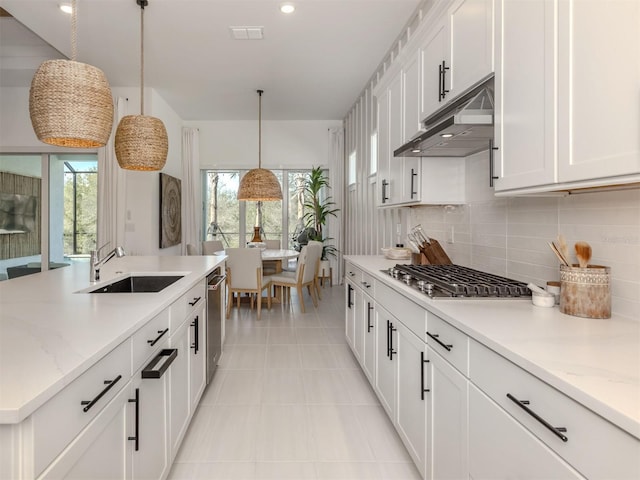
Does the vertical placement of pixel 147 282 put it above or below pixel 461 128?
below

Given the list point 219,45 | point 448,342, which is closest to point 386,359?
point 448,342

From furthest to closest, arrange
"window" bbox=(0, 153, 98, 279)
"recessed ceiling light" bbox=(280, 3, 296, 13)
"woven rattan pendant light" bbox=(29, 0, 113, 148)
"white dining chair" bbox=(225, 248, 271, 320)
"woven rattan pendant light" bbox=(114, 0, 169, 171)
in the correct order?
"window" bbox=(0, 153, 98, 279)
"white dining chair" bbox=(225, 248, 271, 320)
"recessed ceiling light" bbox=(280, 3, 296, 13)
"woven rattan pendant light" bbox=(114, 0, 169, 171)
"woven rattan pendant light" bbox=(29, 0, 113, 148)

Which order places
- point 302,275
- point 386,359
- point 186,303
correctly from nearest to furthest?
point 186,303 → point 386,359 → point 302,275

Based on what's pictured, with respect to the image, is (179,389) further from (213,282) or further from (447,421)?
(447,421)

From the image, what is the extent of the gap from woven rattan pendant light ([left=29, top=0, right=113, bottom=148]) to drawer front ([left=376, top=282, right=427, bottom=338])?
1.86m

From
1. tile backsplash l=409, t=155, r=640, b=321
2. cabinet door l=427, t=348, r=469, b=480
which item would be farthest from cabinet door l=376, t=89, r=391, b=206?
cabinet door l=427, t=348, r=469, b=480

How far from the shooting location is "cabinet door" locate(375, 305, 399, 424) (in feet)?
7.14

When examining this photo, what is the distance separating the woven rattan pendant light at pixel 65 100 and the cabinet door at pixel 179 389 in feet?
3.88

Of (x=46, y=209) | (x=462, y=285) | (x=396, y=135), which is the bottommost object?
(x=462, y=285)

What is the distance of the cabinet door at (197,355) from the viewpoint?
224 cm

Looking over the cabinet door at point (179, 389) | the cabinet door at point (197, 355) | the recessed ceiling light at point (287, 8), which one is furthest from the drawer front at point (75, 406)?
the recessed ceiling light at point (287, 8)

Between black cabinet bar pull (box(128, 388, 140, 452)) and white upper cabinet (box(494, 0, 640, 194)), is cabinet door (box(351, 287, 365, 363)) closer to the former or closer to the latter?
white upper cabinet (box(494, 0, 640, 194))

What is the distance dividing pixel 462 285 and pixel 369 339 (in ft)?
3.94

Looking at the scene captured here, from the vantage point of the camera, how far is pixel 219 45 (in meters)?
4.11
